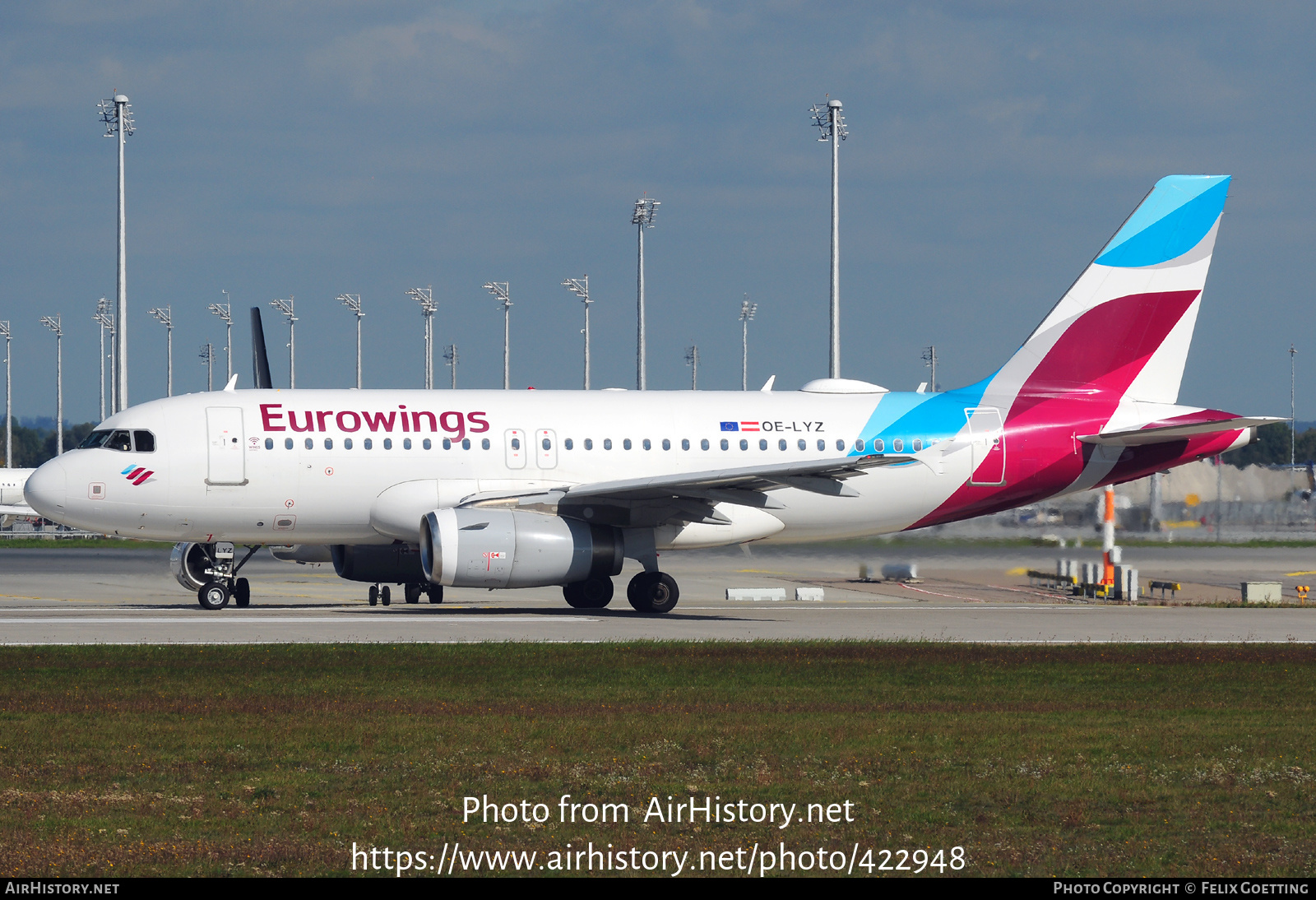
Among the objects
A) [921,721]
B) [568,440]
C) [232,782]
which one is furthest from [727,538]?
[232,782]

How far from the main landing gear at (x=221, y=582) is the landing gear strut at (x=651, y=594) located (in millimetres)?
7075

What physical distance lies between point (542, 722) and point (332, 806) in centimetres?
395

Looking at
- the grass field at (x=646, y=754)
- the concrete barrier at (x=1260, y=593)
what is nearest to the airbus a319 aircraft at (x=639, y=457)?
the concrete barrier at (x=1260, y=593)

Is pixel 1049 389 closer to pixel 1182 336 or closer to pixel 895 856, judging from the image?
pixel 1182 336

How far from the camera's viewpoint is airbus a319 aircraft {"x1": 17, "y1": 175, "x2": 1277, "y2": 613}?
2698 cm

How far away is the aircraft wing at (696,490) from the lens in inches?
1014

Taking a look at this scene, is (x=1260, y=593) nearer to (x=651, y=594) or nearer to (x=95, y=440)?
(x=651, y=594)

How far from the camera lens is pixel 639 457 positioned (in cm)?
2880

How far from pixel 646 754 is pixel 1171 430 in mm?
19879

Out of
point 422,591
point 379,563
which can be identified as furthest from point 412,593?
point 379,563

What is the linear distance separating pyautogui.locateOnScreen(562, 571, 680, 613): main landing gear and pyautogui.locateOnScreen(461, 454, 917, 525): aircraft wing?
1204 millimetres

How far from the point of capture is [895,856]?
29.1 feet

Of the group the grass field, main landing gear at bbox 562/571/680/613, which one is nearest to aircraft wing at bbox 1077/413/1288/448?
main landing gear at bbox 562/571/680/613

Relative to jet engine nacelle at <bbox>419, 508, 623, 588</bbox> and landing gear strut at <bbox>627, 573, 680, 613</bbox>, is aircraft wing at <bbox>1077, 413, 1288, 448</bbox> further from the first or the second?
jet engine nacelle at <bbox>419, 508, 623, 588</bbox>
